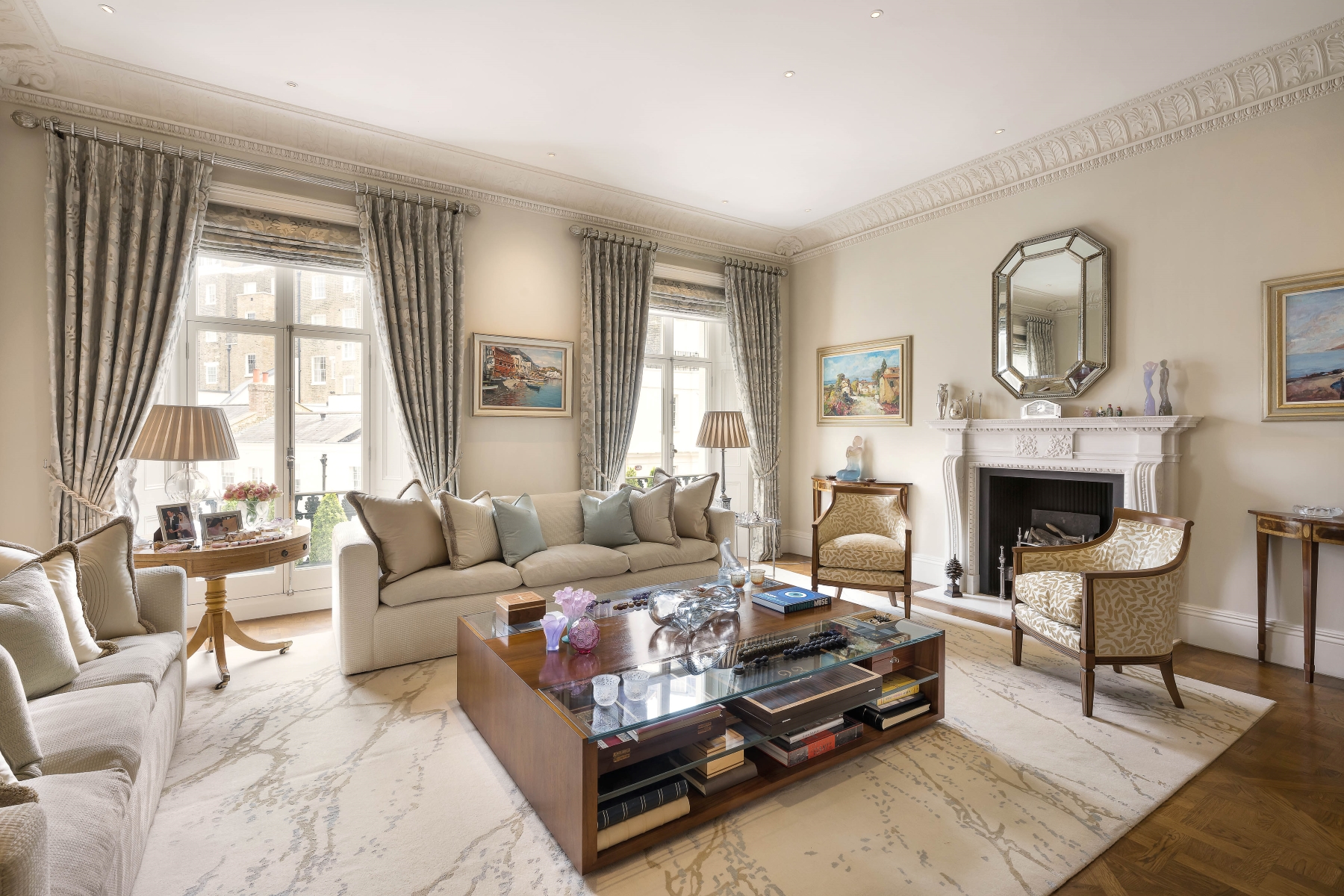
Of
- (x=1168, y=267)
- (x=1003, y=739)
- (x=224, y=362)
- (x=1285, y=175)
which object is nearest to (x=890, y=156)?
Result: (x=1168, y=267)

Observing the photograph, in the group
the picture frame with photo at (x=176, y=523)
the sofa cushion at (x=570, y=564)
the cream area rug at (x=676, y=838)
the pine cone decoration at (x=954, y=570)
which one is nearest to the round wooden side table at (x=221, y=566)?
the picture frame with photo at (x=176, y=523)

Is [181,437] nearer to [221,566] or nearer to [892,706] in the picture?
[221,566]

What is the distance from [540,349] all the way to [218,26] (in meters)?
2.63

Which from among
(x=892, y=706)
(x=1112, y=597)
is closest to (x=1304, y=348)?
(x=1112, y=597)

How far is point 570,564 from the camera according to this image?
388cm

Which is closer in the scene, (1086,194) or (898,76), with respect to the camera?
(898,76)

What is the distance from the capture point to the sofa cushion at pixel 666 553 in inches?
165

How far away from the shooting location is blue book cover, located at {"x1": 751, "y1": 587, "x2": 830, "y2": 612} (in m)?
2.97

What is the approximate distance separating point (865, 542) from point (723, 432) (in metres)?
1.42

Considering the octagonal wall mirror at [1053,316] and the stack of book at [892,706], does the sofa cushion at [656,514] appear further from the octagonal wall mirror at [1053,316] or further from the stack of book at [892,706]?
the octagonal wall mirror at [1053,316]

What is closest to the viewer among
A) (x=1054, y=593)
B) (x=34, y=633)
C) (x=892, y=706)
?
(x=34, y=633)

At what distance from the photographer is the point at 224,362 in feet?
13.5

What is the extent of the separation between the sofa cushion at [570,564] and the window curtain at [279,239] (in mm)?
→ 2388

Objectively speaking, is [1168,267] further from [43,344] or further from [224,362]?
[43,344]
